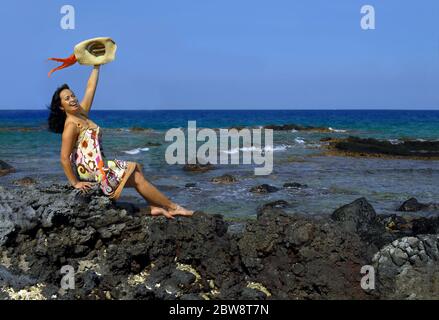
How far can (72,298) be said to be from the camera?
537 centimetres

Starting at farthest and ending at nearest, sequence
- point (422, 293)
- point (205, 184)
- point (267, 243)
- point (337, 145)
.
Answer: point (337, 145), point (205, 184), point (267, 243), point (422, 293)

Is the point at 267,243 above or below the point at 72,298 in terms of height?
above

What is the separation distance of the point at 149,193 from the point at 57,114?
1.46 metres

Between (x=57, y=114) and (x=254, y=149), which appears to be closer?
(x=57, y=114)

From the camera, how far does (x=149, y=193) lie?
6.82 metres

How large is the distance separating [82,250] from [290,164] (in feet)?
55.9

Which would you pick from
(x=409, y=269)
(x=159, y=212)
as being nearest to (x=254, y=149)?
(x=159, y=212)

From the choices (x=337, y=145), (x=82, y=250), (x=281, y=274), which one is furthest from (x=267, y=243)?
(x=337, y=145)

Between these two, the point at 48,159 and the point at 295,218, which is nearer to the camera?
the point at 295,218
